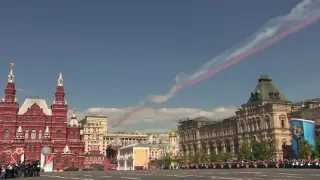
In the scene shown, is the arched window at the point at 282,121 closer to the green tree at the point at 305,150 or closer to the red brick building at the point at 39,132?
the green tree at the point at 305,150

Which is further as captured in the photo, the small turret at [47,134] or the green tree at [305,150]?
the small turret at [47,134]

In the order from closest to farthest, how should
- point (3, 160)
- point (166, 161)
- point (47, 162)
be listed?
point (3, 160) < point (47, 162) < point (166, 161)

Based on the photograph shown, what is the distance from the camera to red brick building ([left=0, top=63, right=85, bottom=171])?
10600 centimetres

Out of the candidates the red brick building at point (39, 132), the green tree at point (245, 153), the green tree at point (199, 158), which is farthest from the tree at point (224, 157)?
the red brick building at point (39, 132)

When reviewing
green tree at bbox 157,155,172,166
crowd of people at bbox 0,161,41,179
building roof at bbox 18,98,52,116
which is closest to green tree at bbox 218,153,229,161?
green tree at bbox 157,155,172,166

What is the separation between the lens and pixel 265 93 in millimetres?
102812

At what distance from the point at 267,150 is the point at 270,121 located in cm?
784

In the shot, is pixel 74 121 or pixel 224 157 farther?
pixel 74 121

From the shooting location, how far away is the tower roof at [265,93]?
100750 mm

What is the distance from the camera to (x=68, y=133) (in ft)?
385

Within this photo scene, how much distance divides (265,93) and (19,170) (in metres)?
71.5

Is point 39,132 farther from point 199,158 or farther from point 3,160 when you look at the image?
point 199,158

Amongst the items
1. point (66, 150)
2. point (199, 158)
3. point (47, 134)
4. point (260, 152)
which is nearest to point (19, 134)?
point (47, 134)

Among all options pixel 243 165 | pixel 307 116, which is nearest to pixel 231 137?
pixel 307 116
